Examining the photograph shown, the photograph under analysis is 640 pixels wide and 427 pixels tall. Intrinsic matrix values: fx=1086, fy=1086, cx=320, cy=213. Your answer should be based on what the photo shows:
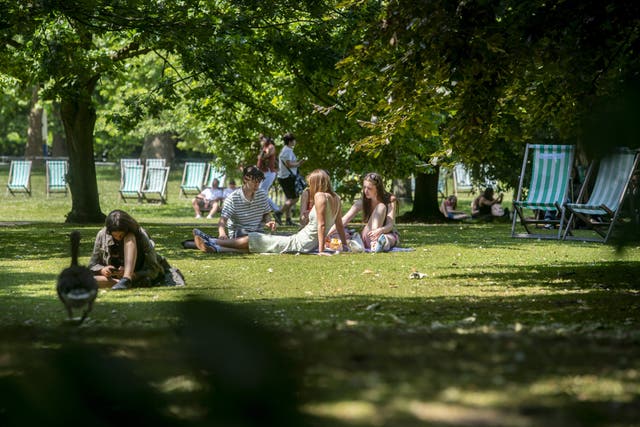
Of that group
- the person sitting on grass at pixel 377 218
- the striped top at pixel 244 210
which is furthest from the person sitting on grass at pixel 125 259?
the person sitting on grass at pixel 377 218

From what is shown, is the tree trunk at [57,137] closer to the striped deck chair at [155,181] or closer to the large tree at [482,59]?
the striped deck chair at [155,181]

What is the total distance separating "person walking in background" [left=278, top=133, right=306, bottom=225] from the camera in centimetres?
2309

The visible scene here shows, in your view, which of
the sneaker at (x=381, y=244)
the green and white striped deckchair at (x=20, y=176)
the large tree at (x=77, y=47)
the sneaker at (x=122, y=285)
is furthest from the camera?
the green and white striped deckchair at (x=20, y=176)

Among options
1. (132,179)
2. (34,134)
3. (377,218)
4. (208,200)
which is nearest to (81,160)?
(208,200)

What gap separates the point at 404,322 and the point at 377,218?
9143 mm

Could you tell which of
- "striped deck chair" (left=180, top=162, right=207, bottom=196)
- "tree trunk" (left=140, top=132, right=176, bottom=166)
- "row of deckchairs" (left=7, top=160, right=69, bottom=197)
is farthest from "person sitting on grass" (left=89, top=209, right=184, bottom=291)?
"tree trunk" (left=140, top=132, right=176, bottom=166)

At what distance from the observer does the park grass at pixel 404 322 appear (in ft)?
4.45

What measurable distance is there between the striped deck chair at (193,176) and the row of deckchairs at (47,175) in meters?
4.13

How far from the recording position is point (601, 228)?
17297mm

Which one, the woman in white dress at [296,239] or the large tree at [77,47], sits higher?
the large tree at [77,47]

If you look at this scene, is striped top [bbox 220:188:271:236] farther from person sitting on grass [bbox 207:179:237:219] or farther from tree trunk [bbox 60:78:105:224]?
person sitting on grass [bbox 207:179:237:219]

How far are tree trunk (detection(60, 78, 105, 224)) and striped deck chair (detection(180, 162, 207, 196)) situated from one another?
1271 centimetres

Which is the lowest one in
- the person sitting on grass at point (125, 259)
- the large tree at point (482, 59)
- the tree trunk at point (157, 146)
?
the person sitting on grass at point (125, 259)

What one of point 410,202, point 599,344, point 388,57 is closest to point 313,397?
point 599,344
